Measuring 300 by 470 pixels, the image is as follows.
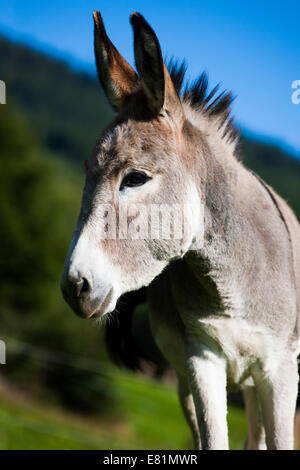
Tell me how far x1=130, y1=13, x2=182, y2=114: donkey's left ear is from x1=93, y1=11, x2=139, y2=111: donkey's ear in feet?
1.00

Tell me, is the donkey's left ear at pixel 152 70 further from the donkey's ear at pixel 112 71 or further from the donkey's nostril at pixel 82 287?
the donkey's nostril at pixel 82 287

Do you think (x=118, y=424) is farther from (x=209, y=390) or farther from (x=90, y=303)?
(x=90, y=303)

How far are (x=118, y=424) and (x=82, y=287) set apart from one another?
63.0ft

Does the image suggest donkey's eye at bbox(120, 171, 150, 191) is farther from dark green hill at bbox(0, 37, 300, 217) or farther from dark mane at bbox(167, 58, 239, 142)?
dark green hill at bbox(0, 37, 300, 217)

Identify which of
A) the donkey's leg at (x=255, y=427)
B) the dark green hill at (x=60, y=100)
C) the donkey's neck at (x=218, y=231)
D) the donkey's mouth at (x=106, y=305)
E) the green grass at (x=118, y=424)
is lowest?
the green grass at (x=118, y=424)

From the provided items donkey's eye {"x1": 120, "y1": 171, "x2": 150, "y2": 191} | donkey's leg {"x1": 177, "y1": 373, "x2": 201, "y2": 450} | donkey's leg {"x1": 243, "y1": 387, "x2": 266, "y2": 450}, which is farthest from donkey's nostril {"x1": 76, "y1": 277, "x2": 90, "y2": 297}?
donkey's leg {"x1": 243, "y1": 387, "x2": 266, "y2": 450}

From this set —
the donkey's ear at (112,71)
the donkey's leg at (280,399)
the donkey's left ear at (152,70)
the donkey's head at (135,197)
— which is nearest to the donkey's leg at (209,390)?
the donkey's leg at (280,399)

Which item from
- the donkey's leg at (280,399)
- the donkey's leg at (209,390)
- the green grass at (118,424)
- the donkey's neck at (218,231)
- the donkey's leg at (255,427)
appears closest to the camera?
the donkey's neck at (218,231)

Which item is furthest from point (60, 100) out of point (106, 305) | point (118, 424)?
point (106, 305)

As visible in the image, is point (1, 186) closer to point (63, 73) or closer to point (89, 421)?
point (89, 421)

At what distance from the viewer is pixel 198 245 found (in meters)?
2.98

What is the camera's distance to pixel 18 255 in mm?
27297

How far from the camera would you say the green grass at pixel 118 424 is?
14398 millimetres
